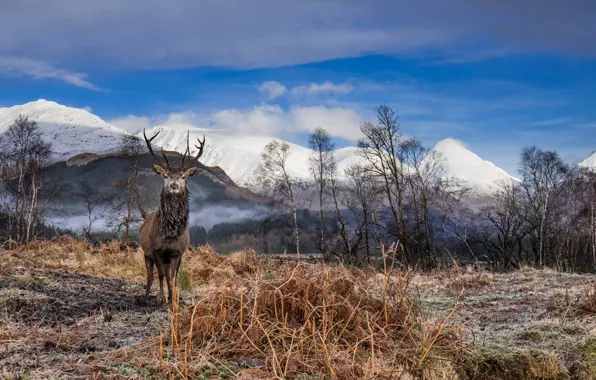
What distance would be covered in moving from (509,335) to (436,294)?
11.7 feet

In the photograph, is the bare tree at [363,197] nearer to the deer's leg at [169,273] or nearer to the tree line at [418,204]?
the tree line at [418,204]

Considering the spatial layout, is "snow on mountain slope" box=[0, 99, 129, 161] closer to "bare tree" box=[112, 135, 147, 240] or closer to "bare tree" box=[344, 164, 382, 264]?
"bare tree" box=[112, 135, 147, 240]

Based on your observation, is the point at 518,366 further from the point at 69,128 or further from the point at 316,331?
the point at 69,128

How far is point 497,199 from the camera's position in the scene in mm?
40344

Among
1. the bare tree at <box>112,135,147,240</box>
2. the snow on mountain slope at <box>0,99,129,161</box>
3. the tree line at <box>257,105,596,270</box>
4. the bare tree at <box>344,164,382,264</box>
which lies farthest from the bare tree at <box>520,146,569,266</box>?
the snow on mountain slope at <box>0,99,129,161</box>

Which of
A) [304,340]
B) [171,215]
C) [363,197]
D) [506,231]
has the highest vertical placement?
[363,197]

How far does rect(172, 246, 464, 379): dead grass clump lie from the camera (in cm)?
321

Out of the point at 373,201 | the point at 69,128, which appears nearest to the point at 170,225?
the point at 373,201

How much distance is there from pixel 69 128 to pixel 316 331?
116042 millimetres

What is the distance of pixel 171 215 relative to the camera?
8.31m

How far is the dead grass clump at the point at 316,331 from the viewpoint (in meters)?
3.21

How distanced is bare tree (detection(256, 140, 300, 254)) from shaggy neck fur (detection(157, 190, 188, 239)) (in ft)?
93.1

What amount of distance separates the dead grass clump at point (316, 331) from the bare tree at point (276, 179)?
32690 mm

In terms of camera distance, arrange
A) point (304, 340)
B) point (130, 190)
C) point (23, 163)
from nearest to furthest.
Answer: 1. point (304, 340)
2. point (130, 190)
3. point (23, 163)
